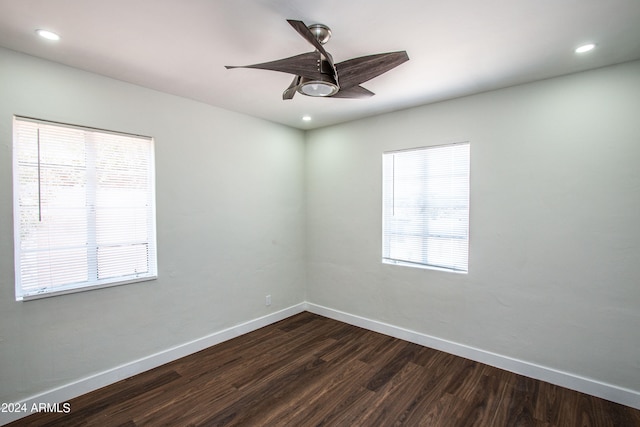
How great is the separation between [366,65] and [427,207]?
188cm

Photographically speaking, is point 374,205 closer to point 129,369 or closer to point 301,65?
point 301,65

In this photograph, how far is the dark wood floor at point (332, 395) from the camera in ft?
7.11

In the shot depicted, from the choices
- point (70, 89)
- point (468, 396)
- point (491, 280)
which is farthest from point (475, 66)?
point (70, 89)

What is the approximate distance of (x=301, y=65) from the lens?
1746 millimetres

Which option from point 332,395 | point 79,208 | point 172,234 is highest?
point 79,208

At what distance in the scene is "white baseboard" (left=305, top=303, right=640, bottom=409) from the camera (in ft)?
7.63

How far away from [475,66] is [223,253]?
3.02 meters

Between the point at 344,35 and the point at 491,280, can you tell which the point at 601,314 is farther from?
the point at 344,35

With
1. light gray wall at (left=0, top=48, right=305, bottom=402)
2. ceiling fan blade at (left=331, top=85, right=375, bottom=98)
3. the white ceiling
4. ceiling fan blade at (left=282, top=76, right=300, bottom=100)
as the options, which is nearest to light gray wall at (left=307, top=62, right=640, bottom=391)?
the white ceiling

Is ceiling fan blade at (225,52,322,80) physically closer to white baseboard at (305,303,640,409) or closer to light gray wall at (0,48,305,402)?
light gray wall at (0,48,305,402)

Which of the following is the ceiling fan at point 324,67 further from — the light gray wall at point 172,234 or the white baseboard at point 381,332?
the white baseboard at point 381,332

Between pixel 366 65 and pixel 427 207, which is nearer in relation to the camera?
pixel 366 65

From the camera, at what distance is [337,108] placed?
3.34m

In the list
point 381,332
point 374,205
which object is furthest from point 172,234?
point 381,332
